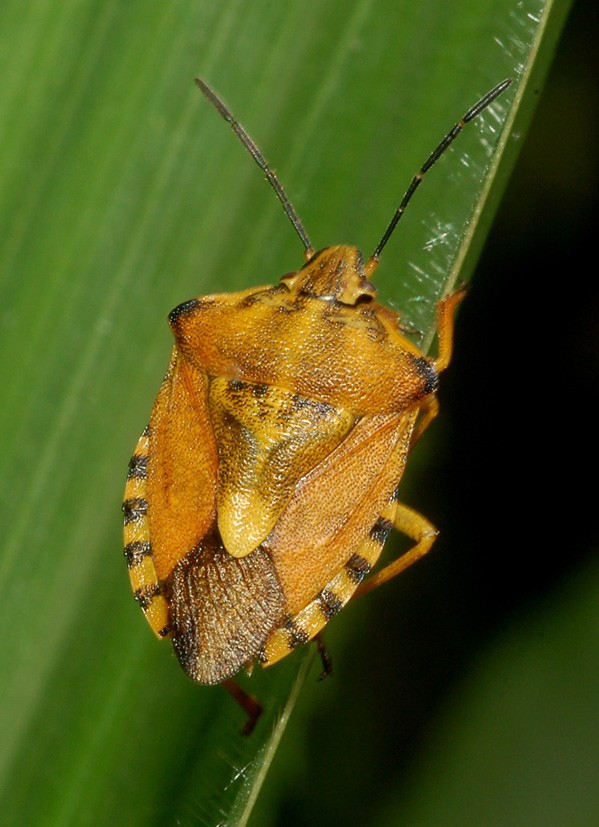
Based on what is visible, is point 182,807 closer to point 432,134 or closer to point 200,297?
point 200,297

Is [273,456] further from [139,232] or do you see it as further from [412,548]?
[139,232]

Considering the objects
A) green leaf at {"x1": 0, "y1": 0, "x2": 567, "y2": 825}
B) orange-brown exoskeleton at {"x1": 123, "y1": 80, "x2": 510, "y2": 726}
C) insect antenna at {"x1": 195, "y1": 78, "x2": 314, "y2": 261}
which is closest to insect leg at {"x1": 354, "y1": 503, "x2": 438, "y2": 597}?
orange-brown exoskeleton at {"x1": 123, "y1": 80, "x2": 510, "y2": 726}

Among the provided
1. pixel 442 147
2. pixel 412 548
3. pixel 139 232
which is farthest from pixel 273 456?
pixel 442 147

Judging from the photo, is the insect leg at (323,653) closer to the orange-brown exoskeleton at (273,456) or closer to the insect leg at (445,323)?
the orange-brown exoskeleton at (273,456)

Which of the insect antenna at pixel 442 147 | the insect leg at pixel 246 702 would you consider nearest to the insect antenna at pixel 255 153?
the insect antenna at pixel 442 147

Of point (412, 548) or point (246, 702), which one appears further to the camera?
point (412, 548)

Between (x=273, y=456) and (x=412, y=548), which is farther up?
(x=273, y=456)

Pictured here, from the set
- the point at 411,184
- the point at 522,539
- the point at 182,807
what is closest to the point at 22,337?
the point at 411,184

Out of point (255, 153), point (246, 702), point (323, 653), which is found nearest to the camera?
point (246, 702)
